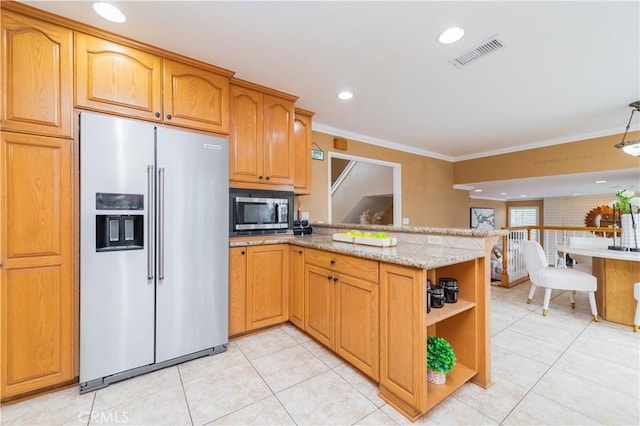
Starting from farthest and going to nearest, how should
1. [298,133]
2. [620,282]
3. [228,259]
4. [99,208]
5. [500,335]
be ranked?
[298,133] < [620,282] < [500,335] < [228,259] < [99,208]

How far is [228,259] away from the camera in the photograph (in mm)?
2232

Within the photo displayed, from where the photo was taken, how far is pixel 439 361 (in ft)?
5.16

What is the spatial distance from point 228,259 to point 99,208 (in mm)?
954

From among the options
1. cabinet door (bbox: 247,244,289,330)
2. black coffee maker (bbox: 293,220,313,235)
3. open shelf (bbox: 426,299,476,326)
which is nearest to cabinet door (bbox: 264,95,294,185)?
black coffee maker (bbox: 293,220,313,235)

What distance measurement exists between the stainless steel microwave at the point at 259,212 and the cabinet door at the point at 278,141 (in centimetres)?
17

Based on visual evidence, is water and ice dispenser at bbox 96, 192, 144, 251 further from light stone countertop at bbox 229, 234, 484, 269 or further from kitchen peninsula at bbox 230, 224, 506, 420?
light stone countertop at bbox 229, 234, 484, 269

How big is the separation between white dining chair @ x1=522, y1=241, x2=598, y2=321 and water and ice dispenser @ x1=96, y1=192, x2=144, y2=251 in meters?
4.14

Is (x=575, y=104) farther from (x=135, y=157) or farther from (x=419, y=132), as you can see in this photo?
(x=135, y=157)

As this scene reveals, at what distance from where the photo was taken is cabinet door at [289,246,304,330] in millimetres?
2418

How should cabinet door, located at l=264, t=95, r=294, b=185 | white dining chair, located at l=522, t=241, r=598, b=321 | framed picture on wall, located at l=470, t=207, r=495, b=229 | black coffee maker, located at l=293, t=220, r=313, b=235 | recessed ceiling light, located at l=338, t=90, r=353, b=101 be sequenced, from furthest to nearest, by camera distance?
framed picture on wall, located at l=470, t=207, r=495, b=229 → black coffee maker, located at l=293, t=220, r=313, b=235 → white dining chair, located at l=522, t=241, r=598, b=321 → recessed ceiling light, located at l=338, t=90, r=353, b=101 → cabinet door, located at l=264, t=95, r=294, b=185

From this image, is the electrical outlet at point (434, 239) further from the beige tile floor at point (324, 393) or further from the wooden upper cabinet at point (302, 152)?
the wooden upper cabinet at point (302, 152)

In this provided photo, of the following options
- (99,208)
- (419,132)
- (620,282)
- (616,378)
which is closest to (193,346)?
(99,208)

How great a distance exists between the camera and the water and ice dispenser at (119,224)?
1.70m

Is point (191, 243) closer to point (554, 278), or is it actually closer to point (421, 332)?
point (421, 332)
